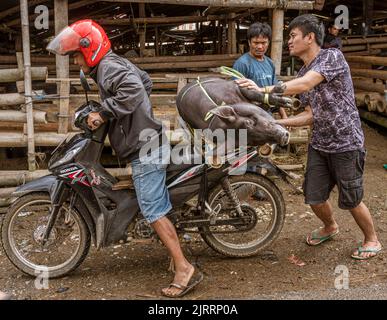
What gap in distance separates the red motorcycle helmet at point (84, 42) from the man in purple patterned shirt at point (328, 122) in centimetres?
156

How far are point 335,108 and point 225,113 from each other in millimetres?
1099

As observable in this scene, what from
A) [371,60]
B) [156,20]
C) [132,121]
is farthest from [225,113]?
[371,60]

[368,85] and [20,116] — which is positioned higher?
[368,85]

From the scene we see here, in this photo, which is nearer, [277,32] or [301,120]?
[301,120]

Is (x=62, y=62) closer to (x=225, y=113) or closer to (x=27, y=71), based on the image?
(x=27, y=71)

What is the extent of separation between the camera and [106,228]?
14.1ft

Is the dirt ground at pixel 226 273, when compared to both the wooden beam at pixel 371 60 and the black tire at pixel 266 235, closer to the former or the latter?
the black tire at pixel 266 235

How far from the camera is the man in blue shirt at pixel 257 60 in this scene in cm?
550

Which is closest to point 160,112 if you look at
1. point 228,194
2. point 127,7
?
point 228,194

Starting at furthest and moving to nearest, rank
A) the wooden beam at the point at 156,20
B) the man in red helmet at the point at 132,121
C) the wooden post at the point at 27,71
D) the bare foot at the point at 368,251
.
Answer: the wooden beam at the point at 156,20, the wooden post at the point at 27,71, the bare foot at the point at 368,251, the man in red helmet at the point at 132,121

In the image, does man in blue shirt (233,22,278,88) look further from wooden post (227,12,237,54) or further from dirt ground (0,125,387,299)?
wooden post (227,12,237,54)

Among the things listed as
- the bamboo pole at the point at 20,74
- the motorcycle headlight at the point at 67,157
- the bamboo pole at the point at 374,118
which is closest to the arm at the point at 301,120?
the motorcycle headlight at the point at 67,157

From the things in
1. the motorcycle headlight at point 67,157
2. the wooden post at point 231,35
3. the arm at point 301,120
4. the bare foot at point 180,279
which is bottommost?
the bare foot at point 180,279

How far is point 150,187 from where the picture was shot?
4102 mm
